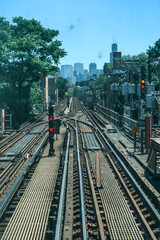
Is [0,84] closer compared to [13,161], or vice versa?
[13,161]

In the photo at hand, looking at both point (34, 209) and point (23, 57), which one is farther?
point (23, 57)

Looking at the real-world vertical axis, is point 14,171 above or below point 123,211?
above

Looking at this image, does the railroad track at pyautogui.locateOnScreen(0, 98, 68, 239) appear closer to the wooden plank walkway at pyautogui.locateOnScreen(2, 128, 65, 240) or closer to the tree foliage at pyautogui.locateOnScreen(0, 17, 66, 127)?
the wooden plank walkway at pyautogui.locateOnScreen(2, 128, 65, 240)

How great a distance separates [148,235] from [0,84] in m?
29.8

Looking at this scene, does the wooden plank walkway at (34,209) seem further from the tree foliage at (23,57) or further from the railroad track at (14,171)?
the tree foliage at (23,57)

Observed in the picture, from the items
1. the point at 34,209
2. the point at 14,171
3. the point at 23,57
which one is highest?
the point at 23,57

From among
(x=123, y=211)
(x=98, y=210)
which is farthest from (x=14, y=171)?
(x=123, y=211)

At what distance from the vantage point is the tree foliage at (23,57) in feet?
116

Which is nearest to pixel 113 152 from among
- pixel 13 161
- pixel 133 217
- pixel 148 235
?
pixel 13 161

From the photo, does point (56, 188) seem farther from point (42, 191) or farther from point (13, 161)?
point (13, 161)

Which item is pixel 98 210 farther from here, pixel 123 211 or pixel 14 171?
pixel 14 171

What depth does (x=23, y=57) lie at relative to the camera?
3622 centimetres

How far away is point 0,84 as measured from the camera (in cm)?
3462

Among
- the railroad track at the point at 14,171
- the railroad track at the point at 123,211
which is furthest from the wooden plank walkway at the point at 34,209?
the railroad track at the point at 123,211
